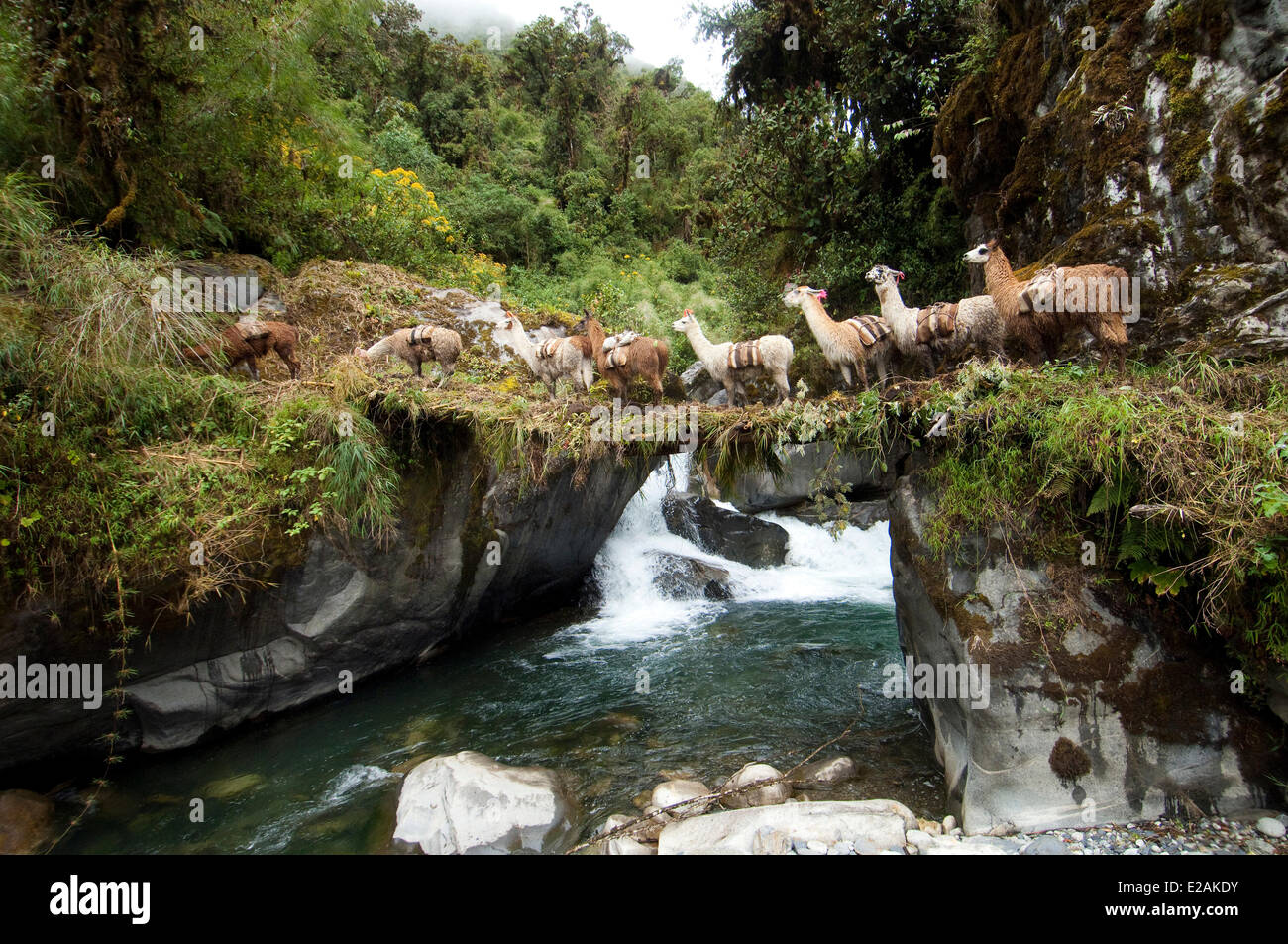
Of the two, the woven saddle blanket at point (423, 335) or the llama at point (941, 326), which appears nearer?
the llama at point (941, 326)

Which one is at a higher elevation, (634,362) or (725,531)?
(634,362)

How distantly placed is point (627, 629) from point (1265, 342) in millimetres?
7869

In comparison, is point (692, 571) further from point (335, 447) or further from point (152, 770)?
point (152, 770)

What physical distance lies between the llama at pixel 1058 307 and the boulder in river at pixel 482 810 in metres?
5.82

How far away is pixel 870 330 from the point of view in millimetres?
6316

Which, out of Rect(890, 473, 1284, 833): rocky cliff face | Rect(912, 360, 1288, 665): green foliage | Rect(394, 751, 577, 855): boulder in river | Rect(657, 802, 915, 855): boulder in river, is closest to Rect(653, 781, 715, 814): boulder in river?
Rect(657, 802, 915, 855): boulder in river

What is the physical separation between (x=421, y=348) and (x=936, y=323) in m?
6.20

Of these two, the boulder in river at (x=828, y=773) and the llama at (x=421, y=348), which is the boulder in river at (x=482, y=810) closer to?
the boulder in river at (x=828, y=773)

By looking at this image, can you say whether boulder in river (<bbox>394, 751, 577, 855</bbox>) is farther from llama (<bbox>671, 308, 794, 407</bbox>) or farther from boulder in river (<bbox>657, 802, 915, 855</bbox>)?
llama (<bbox>671, 308, 794, 407</bbox>)

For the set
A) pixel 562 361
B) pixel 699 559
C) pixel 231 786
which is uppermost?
pixel 562 361

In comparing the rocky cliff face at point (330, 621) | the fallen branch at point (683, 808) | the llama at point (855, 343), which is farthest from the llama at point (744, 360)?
the fallen branch at point (683, 808)

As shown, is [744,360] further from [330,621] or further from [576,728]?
[330,621]

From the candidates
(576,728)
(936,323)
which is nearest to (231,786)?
(576,728)

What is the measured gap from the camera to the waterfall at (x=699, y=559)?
9.73 metres
